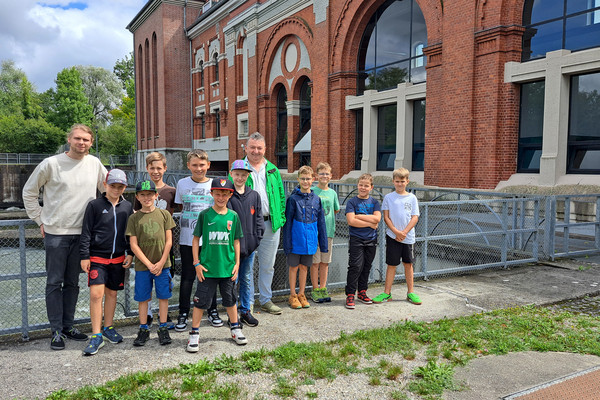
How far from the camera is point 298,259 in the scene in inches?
211

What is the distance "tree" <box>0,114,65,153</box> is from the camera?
49688mm

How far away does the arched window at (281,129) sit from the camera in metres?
23.3

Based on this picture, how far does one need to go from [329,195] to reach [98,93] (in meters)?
74.5

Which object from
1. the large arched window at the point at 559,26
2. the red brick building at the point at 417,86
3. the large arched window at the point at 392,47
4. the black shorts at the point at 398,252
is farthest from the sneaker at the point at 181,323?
the large arched window at the point at 392,47

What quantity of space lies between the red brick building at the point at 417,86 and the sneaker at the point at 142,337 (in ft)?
33.4

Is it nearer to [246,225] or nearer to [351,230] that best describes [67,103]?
[351,230]

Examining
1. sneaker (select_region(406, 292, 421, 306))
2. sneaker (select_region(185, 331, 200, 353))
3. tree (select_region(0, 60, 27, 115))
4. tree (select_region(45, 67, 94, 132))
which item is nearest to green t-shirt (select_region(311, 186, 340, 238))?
sneaker (select_region(406, 292, 421, 306))

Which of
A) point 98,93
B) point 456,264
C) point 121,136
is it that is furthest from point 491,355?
point 98,93

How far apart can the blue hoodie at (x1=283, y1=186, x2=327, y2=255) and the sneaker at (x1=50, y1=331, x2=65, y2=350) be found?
2.46 metres

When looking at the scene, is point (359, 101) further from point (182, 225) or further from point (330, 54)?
point (182, 225)

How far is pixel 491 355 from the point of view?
163 inches

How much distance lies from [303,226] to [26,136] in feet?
180

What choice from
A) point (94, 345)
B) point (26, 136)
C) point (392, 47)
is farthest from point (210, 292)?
point (26, 136)

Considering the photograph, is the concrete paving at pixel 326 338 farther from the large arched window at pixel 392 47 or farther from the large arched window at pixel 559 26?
the large arched window at pixel 392 47
